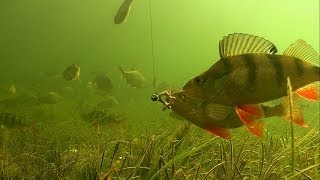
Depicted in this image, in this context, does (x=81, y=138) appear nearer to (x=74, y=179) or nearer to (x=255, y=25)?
(x=74, y=179)

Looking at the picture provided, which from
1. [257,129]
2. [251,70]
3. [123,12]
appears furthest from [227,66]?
[123,12]

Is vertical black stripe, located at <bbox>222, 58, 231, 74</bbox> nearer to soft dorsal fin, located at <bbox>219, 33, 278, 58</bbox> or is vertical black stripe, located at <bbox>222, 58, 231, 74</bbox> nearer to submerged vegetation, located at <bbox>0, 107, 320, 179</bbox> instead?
soft dorsal fin, located at <bbox>219, 33, 278, 58</bbox>

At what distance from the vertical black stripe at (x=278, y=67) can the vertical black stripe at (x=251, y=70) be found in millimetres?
119

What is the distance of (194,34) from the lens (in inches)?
5394

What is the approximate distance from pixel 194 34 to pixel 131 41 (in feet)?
104

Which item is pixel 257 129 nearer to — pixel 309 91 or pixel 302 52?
pixel 309 91

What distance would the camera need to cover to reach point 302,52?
2.58 metres

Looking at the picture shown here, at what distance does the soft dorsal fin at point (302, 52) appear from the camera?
2.56m

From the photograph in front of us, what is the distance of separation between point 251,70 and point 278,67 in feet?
0.60

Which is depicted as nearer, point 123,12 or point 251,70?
point 251,70

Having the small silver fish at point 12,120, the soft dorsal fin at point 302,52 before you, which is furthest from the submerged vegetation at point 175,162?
the small silver fish at point 12,120

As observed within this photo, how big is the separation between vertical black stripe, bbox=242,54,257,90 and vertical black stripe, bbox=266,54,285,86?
0.12 metres

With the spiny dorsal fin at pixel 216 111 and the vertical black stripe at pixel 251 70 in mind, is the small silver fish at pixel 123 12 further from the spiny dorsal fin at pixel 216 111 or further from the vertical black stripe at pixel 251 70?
the vertical black stripe at pixel 251 70

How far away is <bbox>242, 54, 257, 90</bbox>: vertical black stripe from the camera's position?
Result: 2436 millimetres
